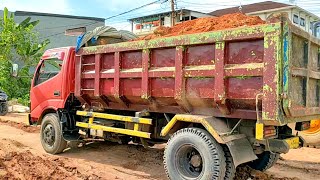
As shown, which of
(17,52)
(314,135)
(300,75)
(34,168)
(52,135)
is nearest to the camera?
(300,75)

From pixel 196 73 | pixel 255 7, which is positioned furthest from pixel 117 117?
pixel 255 7

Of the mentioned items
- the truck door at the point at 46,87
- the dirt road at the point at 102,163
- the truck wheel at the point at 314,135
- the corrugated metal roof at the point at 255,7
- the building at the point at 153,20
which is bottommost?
the dirt road at the point at 102,163

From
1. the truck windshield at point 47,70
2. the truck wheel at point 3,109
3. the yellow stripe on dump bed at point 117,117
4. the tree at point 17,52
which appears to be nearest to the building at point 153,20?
the tree at point 17,52

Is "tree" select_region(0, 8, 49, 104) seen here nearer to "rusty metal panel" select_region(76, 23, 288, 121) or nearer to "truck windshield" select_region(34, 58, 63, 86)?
"truck windshield" select_region(34, 58, 63, 86)

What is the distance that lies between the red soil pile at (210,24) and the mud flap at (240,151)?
1.61 m

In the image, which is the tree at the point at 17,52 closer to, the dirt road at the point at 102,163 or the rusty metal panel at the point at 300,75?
the dirt road at the point at 102,163

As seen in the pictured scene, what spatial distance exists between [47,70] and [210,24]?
4.30 metres

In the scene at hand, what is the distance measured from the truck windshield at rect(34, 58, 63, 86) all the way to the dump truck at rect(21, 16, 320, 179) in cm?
132

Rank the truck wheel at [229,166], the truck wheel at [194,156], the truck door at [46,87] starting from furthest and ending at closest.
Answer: the truck door at [46,87] < the truck wheel at [229,166] < the truck wheel at [194,156]

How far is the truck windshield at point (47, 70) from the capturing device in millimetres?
7635

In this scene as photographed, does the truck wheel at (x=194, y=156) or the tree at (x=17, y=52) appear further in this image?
the tree at (x=17, y=52)

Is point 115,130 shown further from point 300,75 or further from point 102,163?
point 300,75

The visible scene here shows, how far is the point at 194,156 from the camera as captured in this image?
16.1 feet

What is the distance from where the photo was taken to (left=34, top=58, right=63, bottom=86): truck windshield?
25.0 ft
